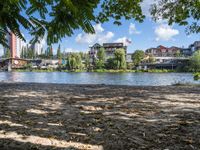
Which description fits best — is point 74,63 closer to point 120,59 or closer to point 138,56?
point 120,59

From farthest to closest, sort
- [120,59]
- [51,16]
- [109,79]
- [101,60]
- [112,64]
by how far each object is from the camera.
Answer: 1. [101,60]
2. [112,64]
3. [120,59]
4. [109,79]
5. [51,16]

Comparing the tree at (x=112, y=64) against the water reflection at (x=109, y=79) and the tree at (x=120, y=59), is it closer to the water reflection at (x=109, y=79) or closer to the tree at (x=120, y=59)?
the tree at (x=120, y=59)

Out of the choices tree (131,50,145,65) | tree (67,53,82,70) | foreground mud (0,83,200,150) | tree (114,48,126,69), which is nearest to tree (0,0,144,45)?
foreground mud (0,83,200,150)

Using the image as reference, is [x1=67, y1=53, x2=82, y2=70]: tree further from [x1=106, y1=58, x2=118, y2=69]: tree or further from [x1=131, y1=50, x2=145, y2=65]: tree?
[x1=131, y1=50, x2=145, y2=65]: tree

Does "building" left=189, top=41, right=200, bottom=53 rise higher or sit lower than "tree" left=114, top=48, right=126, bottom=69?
higher

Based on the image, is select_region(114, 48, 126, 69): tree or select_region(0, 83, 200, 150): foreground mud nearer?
select_region(0, 83, 200, 150): foreground mud

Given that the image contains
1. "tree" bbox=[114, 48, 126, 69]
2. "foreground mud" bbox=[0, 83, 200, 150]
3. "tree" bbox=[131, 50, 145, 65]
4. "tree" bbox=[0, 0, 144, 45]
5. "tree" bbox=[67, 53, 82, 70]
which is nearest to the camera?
"tree" bbox=[0, 0, 144, 45]

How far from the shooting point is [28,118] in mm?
6676

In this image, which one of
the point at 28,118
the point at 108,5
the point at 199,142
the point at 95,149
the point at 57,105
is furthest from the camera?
the point at 108,5

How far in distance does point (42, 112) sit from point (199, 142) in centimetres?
410

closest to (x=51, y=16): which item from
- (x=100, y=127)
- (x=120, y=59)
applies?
(x=100, y=127)

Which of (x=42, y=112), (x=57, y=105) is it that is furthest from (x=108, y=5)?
(x=42, y=112)

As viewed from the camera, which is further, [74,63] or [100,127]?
[74,63]

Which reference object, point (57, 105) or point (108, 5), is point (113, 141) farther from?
point (108, 5)
